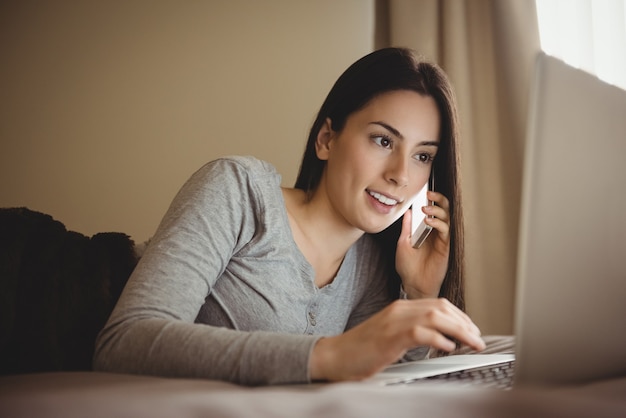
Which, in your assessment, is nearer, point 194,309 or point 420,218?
point 194,309

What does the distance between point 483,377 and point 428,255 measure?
2.34ft

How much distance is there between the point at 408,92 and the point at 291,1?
4.63 feet

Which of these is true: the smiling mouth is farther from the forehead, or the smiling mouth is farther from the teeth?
the forehead

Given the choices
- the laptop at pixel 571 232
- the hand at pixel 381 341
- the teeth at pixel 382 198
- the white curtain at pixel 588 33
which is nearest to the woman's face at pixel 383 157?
the teeth at pixel 382 198

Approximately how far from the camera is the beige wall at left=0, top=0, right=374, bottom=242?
2387 millimetres

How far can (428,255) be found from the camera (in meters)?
1.50

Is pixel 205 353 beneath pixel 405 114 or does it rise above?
beneath

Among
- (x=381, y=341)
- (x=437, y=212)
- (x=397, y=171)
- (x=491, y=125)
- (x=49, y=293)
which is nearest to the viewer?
(x=381, y=341)

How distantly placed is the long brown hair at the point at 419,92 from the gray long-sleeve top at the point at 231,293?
0.20 meters

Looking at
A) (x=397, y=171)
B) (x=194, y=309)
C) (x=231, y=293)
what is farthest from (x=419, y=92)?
(x=194, y=309)

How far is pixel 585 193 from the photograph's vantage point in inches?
21.0

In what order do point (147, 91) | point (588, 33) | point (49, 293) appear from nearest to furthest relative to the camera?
point (49, 293) → point (588, 33) → point (147, 91)

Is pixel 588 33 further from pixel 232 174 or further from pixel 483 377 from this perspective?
pixel 483 377

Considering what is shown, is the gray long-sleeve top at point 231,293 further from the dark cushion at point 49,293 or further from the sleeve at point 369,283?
the dark cushion at point 49,293
